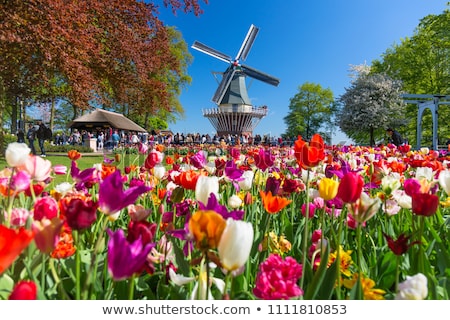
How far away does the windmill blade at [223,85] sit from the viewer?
36000mm

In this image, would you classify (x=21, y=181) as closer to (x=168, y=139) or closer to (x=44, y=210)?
(x=44, y=210)

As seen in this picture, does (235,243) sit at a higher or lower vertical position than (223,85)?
lower

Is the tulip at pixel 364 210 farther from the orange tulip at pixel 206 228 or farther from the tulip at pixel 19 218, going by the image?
the tulip at pixel 19 218

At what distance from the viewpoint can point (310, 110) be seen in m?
42.6

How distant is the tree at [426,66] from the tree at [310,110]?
1679 cm

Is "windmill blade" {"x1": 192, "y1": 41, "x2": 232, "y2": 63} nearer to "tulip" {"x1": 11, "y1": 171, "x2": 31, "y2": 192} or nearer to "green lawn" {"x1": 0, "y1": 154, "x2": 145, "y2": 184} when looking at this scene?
"green lawn" {"x1": 0, "y1": 154, "x2": 145, "y2": 184}

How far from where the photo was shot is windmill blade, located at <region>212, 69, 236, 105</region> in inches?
1417

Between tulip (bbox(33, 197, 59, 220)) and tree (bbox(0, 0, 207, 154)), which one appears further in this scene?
tree (bbox(0, 0, 207, 154))

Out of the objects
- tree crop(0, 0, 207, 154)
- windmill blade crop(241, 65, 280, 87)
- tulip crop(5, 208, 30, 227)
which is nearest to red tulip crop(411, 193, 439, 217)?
tulip crop(5, 208, 30, 227)

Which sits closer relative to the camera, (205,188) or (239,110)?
(205,188)

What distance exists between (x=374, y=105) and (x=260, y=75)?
49.7 ft

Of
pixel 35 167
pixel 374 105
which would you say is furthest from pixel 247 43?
pixel 35 167

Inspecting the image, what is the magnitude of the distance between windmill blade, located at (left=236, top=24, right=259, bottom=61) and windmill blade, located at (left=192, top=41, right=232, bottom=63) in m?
1.17

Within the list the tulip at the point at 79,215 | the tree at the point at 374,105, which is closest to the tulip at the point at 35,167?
the tulip at the point at 79,215
